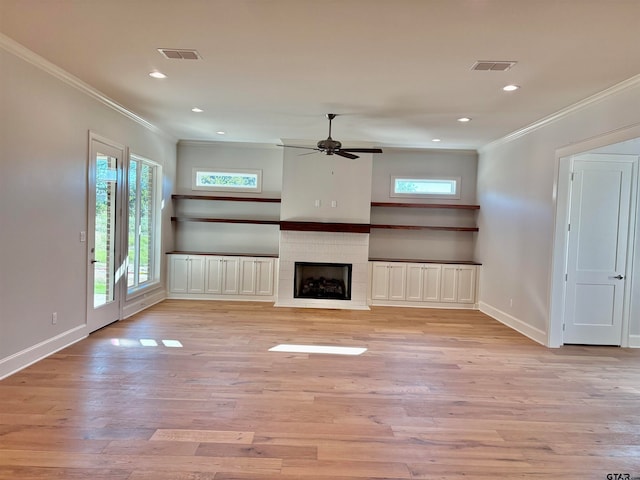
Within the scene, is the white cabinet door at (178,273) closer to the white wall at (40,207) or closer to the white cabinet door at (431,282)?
the white wall at (40,207)

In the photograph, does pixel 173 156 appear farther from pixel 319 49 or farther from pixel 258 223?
pixel 319 49

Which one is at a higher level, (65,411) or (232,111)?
(232,111)

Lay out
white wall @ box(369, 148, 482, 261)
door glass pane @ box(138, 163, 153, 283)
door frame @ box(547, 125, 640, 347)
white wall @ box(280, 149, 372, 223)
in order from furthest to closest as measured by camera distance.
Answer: white wall @ box(369, 148, 482, 261) < white wall @ box(280, 149, 372, 223) < door glass pane @ box(138, 163, 153, 283) < door frame @ box(547, 125, 640, 347)

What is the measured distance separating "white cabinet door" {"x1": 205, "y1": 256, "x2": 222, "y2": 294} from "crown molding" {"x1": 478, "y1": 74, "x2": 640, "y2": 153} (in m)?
5.28

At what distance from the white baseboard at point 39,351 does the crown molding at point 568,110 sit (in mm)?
6174


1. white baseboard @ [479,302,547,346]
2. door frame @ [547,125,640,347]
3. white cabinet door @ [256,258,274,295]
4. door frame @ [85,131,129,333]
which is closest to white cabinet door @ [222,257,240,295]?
white cabinet door @ [256,258,274,295]

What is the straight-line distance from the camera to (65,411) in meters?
2.72

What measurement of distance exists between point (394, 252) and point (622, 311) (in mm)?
3541

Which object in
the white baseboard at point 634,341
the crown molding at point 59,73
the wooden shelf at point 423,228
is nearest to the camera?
the crown molding at point 59,73

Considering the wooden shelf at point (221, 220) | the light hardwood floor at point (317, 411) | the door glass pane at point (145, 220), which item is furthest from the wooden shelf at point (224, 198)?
the light hardwood floor at point (317, 411)

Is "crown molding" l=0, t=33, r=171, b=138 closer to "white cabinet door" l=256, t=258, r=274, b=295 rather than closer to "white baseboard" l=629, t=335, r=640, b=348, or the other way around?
"white cabinet door" l=256, t=258, r=274, b=295

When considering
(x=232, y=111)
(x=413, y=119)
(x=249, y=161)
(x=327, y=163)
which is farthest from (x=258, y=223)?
(x=413, y=119)

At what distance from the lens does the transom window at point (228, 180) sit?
283 inches

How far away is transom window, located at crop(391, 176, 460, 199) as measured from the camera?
7.18 meters
